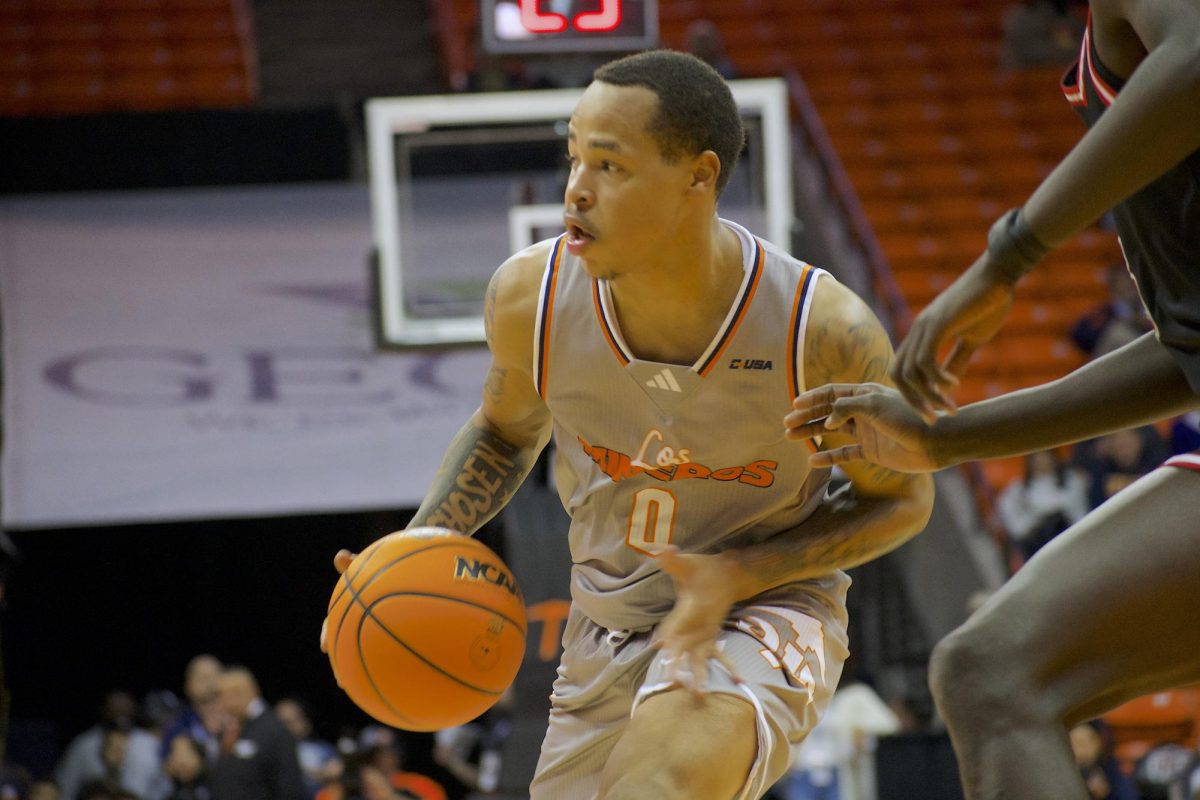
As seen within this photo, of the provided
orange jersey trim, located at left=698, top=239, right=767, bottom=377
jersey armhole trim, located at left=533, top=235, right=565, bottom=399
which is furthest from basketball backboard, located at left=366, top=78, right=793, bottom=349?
orange jersey trim, located at left=698, top=239, right=767, bottom=377

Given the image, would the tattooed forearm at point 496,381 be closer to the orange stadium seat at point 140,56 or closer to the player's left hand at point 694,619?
the player's left hand at point 694,619

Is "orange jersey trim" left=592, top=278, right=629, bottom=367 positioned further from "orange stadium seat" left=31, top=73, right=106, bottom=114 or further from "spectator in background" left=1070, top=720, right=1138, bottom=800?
"orange stadium seat" left=31, top=73, right=106, bottom=114

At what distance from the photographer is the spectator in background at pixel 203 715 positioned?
10.7 m

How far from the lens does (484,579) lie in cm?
361

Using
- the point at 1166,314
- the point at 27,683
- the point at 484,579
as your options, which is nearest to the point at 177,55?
the point at 27,683

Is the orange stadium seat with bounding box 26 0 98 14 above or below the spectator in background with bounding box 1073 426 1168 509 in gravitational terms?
above

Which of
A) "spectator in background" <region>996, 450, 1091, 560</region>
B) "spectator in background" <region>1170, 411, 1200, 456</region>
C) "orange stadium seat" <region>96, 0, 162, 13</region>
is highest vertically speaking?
"orange stadium seat" <region>96, 0, 162, 13</region>

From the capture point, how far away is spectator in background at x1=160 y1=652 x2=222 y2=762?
35.0 feet

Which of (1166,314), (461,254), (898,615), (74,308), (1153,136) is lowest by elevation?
(898,615)

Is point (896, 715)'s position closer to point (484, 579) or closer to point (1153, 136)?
point (484, 579)

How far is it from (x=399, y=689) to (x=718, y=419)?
0.90m

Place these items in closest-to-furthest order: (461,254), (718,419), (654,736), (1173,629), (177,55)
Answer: (1173,629)
(654,736)
(718,419)
(461,254)
(177,55)

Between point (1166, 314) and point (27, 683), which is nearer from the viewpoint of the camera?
point (1166, 314)

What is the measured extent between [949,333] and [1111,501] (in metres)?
0.44
